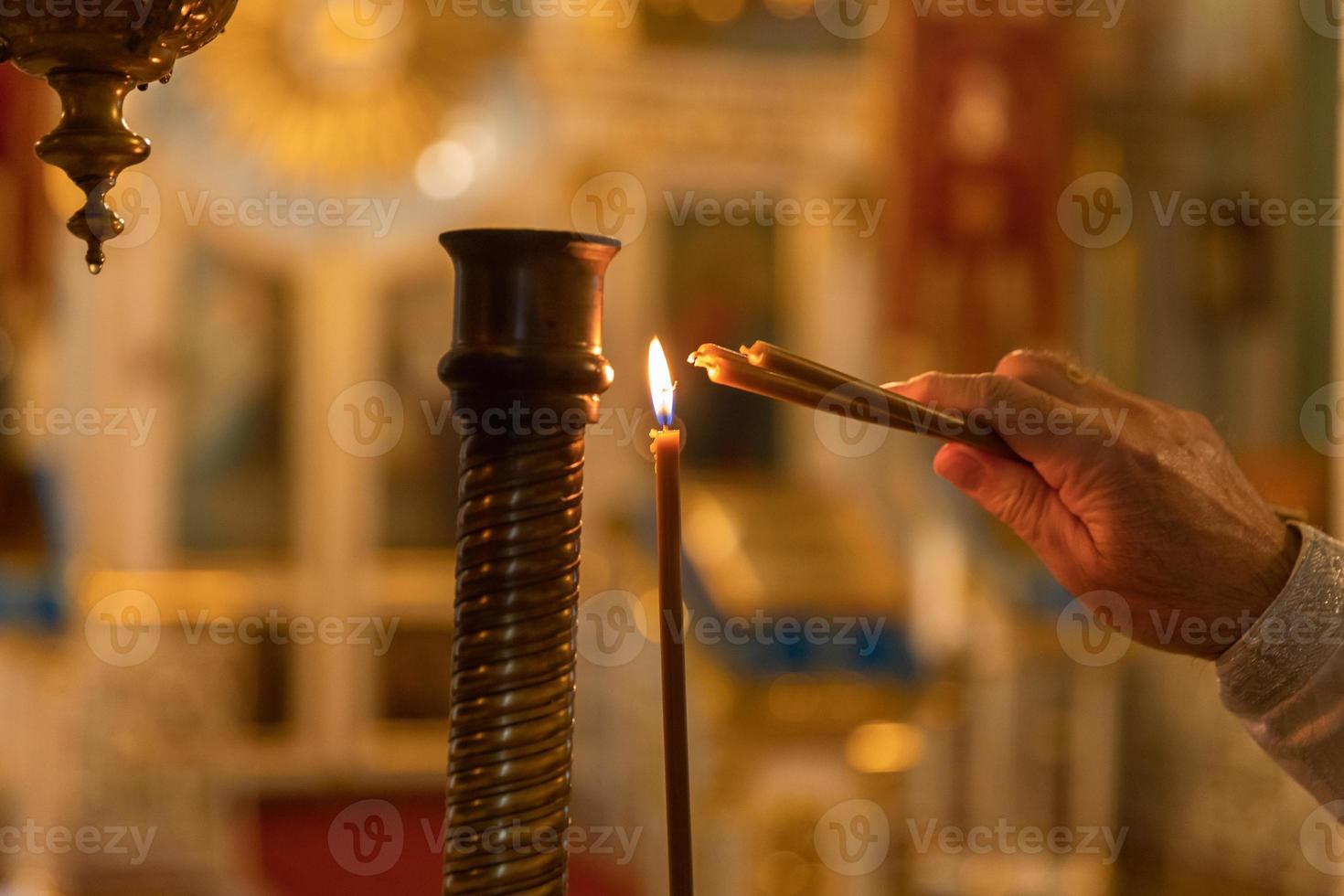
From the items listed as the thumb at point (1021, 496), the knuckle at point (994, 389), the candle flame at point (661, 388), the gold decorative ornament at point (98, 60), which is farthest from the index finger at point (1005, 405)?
the gold decorative ornament at point (98, 60)

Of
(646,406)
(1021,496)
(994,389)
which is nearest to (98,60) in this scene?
(994,389)

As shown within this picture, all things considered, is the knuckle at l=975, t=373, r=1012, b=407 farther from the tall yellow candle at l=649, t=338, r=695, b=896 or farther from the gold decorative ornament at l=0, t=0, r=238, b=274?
the gold decorative ornament at l=0, t=0, r=238, b=274

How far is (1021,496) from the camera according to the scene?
1.12 metres

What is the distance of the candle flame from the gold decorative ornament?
0.25 m

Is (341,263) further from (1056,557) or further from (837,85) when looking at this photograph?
(1056,557)

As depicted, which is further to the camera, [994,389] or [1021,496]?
[1021,496]

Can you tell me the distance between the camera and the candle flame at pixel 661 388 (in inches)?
26.9

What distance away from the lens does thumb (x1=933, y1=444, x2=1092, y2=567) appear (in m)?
1.11

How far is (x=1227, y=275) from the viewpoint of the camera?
5.78 meters

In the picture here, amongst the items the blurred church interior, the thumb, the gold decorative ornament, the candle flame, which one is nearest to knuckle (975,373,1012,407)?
the thumb

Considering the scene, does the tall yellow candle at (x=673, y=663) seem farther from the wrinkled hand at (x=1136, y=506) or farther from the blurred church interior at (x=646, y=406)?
the blurred church interior at (x=646, y=406)

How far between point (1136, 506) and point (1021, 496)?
10cm

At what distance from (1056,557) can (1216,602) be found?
0.39ft

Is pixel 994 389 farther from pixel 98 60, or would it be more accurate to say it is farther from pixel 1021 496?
pixel 98 60
